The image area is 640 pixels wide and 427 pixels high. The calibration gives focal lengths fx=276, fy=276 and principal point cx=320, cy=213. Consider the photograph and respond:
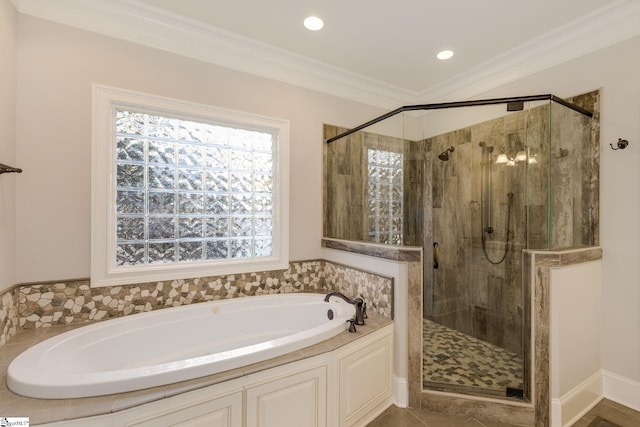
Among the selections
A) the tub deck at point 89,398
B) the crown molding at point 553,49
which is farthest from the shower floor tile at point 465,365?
the crown molding at point 553,49

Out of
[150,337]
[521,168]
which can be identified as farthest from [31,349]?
[521,168]

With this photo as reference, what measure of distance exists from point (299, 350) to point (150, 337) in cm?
Result: 109

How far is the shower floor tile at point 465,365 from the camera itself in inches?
77.0

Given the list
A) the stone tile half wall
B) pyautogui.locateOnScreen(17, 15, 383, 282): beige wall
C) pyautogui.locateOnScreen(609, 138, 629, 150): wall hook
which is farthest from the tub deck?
pyautogui.locateOnScreen(609, 138, 629, 150): wall hook

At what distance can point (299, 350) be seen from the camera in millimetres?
1531

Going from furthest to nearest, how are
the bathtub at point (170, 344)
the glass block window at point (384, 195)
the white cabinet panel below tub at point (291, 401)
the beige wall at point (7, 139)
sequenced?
the glass block window at point (384, 195)
the beige wall at point (7, 139)
the white cabinet panel below tub at point (291, 401)
the bathtub at point (170, 344)

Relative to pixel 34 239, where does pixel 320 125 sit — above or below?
above

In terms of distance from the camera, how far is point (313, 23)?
208 centimetres

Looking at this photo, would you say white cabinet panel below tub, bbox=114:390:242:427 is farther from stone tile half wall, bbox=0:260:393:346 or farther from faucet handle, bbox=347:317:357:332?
stone tile half wall, bbox=0:260:393:346

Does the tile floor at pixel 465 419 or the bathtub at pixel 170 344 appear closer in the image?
the bathtub at pixel 170 344

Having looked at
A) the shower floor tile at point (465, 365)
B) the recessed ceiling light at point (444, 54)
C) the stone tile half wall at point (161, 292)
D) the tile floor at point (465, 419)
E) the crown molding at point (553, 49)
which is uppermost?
the recessed ceiling light at point (444, 54)

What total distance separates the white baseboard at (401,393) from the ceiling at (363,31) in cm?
264

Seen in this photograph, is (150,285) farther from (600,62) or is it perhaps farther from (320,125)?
(600,62)

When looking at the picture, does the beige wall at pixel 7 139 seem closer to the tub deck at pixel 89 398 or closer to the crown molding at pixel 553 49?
the tub deck at pixel 89 398
